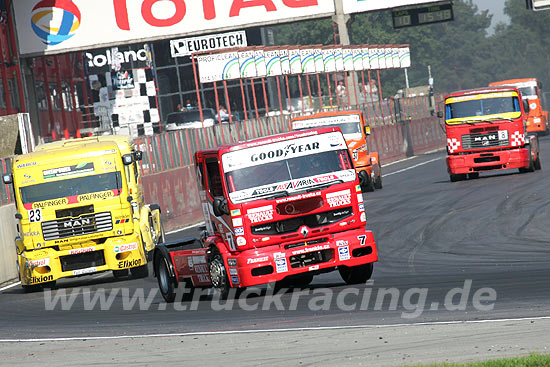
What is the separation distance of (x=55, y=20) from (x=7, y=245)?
22.4 meters

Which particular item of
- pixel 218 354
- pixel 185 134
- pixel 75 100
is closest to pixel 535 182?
pixel 185 134

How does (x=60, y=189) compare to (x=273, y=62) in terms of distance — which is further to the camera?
(x=273, y=62)

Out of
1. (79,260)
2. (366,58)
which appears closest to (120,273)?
(79,260)

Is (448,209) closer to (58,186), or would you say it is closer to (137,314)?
(58,186)

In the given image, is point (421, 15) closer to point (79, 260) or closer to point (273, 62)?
point (273, 62)

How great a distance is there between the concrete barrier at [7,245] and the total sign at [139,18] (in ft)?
70.7

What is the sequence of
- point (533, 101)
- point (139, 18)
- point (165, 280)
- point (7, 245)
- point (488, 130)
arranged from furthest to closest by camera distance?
point (533, 101) < point (139, 18) < point (488, 130) < point (7, 245) < point (165, 280)

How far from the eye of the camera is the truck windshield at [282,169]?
13.4m

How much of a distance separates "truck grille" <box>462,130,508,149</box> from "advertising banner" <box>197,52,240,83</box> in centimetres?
1312

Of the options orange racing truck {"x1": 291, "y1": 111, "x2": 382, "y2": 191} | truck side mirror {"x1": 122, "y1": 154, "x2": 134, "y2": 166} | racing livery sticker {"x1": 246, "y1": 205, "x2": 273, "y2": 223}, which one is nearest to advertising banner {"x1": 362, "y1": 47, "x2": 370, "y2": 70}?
orange racing truck {"x1": 291, "y1": 111, "x2": 382, "y2": 191}

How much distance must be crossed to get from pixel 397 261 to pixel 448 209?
6.51 metres

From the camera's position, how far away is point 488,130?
28.0m

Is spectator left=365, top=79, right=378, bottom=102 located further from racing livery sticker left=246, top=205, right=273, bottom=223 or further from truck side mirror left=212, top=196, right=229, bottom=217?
racing livery sticker left=246, top=205, right=273, bottom=223

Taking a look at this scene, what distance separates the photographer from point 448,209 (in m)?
22.6
